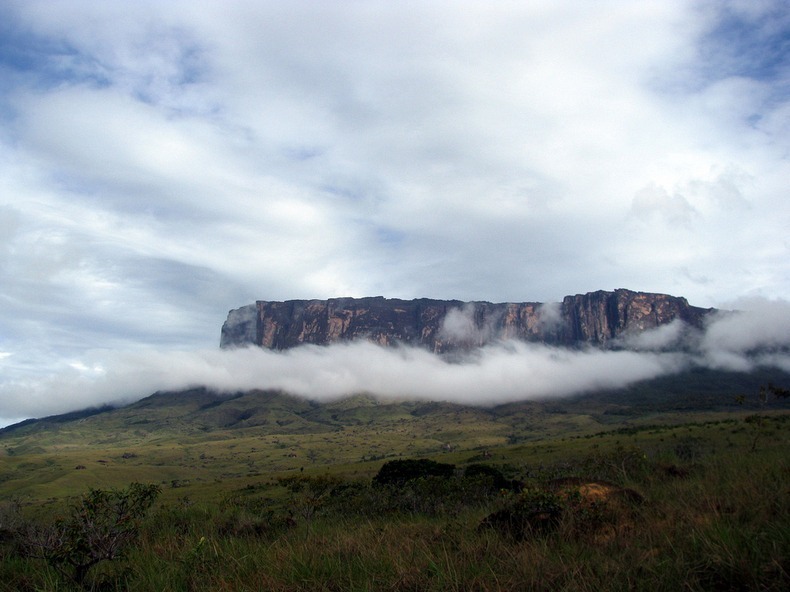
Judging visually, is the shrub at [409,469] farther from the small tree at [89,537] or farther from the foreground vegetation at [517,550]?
the small tree at [89,537]

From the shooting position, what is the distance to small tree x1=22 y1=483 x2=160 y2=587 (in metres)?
7.24

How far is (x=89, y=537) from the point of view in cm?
731

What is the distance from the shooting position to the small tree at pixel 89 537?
7242 mm

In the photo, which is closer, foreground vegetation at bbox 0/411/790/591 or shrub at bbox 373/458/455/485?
foreground vegetation at bbox 0/411/790/591

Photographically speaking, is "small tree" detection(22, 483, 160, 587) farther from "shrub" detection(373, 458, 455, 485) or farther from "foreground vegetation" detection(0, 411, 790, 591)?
"shrub" detection(373, 458, 455, 485)

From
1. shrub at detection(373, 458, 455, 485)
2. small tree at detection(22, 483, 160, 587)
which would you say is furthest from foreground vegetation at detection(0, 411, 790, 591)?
shrub at detection(373, 458, 455, 485)

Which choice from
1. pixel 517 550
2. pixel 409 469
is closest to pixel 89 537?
pixel 517 550

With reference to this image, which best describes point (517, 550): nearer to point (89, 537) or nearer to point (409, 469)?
point (89, 537)

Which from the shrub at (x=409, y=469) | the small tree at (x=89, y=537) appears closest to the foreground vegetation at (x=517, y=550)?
the small tree at (x=89, y=537)

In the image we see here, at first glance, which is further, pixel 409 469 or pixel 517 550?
pixel 409 469

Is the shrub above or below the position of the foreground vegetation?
below

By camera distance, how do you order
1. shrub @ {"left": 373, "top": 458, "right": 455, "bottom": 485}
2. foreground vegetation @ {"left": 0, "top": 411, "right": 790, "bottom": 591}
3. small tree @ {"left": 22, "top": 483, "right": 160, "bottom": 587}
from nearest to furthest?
foreground vegetation @ {"left": 0, "top": 411, "right": 790, "bottom": 591}
small tree @ {"left": 22, "top": 483, "right": 160, "bottom": 587}
shrub @ {"left": 373, "top": 458, "right": 455, "bottom": 485}

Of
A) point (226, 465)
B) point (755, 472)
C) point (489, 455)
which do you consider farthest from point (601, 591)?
point (226, 465)

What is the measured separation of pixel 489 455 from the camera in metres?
83.8
